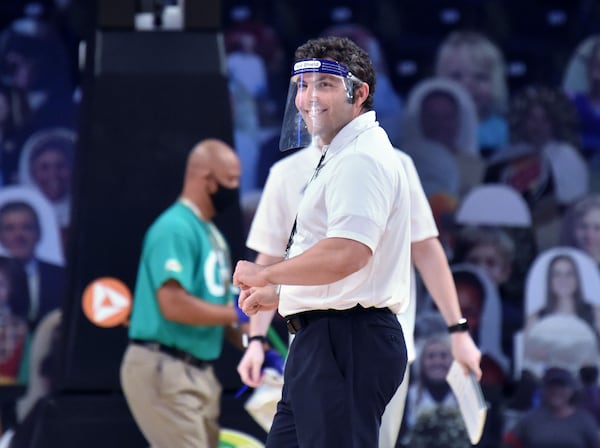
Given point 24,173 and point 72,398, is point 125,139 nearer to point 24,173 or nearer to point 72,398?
point 72,398

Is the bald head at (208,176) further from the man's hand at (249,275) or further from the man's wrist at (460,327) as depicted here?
the man's hand at (249,275)

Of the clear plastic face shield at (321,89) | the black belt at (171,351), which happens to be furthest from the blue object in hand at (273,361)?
the clear plastic face shield at (321,89)

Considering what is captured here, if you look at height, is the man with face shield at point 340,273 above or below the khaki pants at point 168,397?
above

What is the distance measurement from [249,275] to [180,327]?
2.19 metres

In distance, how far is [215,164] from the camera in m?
5.77

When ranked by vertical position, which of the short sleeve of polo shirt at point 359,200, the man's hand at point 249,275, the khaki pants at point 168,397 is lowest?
the khaki pants at point 168,397

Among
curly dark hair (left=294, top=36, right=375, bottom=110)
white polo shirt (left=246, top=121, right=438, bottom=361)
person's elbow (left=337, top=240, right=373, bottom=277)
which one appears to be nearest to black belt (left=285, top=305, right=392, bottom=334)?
person's elbow (left=337, top=240, right=373, bottom=277)

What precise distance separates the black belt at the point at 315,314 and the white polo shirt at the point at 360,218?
0.02 m

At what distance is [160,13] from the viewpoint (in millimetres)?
6641

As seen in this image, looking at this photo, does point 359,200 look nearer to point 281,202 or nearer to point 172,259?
point 281,202

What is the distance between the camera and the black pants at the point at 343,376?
345 centimetres

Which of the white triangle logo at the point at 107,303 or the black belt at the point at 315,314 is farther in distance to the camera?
the white triangle logo at the point at 107,303

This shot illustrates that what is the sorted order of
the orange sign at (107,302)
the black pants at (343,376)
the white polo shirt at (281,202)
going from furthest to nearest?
1. the orange sign at (107,302)
2. the white polo shirt at (281,202)
3. the black pants at (343,376)

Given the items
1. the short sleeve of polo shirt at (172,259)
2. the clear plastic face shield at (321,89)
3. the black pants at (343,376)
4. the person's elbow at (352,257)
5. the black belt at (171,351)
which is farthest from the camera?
the black belt at (171,351)
